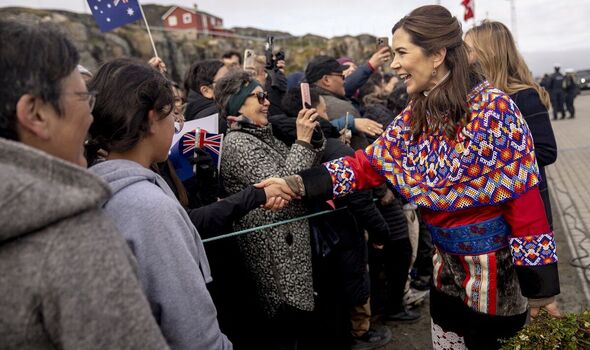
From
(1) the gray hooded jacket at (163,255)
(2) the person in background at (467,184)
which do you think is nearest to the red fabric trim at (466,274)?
(2) the person in background at (467,184)

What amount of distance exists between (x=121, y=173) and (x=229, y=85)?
1737 millimetres

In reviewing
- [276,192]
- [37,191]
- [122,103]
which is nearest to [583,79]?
[276,192]

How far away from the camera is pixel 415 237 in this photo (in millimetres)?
4617

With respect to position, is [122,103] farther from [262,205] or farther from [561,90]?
[561,90]

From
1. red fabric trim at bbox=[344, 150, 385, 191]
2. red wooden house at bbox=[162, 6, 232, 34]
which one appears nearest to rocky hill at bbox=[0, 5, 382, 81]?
red wooden house at bbox=[162, 6, 232, 34]

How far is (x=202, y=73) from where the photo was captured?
15.9ft

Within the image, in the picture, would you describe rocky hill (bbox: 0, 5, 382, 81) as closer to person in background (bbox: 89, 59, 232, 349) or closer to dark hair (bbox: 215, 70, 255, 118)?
dark hair (bbox: 215, 70, 255, 118)

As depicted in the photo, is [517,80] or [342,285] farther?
[342,285]

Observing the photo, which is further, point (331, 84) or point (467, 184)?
point (331, 84)

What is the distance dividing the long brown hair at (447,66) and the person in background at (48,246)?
4.84 feet

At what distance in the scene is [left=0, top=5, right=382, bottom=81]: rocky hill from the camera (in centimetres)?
2439

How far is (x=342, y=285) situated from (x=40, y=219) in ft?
8.93

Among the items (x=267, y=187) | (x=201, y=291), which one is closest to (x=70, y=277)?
(x=201, y=291)

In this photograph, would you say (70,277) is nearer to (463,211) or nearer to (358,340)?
(463,211)
